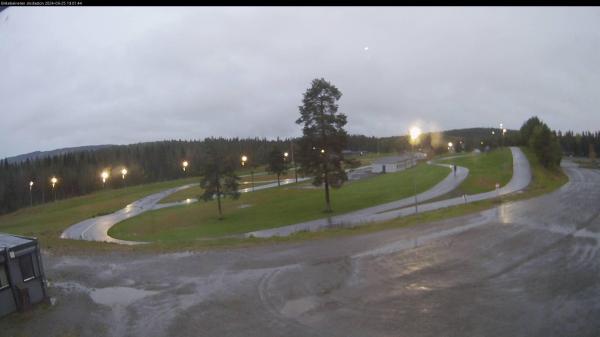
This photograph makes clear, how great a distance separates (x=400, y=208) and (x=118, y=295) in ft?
84.9

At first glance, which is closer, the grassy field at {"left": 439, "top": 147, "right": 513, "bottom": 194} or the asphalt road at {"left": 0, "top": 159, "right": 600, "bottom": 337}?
the asphalt road at {"left": 0, "top": 159, "right": 600, "bottom": 337}

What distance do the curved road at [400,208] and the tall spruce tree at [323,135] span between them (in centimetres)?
482

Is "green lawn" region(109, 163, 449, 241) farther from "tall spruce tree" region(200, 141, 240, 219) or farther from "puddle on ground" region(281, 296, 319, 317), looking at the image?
"puddle on ground" region(281, 296, 319, 317)

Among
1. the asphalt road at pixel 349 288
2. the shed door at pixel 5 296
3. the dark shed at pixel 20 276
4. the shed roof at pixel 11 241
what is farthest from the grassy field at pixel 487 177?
the shed door at pixel 5 296

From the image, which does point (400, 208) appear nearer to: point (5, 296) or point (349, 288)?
point (349, 288)

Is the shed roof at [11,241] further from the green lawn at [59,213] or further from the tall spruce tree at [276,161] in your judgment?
the tall spruce tree at [276,161]

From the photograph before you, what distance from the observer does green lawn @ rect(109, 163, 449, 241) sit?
32.2 m

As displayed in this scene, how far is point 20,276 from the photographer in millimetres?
10516

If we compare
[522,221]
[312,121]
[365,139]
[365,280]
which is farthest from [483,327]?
[365,139]

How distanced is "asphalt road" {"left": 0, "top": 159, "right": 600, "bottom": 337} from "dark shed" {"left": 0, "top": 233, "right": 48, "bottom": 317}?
57cm

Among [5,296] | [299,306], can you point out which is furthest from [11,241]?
[299,306]

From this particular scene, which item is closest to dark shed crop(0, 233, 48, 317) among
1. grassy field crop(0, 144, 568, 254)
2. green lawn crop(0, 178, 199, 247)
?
grassy field crop(0, 144, 568, 254)

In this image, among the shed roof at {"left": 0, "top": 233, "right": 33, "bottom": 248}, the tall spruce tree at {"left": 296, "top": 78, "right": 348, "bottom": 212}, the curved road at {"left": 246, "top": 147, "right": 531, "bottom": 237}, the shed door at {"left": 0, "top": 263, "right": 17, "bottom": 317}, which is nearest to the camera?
the shed door at {"left": 0, "top": 263, "right": 17, "bottom": 317}

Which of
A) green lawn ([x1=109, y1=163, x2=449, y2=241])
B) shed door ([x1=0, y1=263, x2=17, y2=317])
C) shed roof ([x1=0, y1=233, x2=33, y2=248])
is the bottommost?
green lawn ([x1=109, y1=163, x2=449, y2=241])
